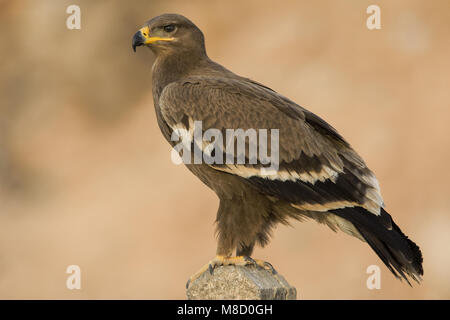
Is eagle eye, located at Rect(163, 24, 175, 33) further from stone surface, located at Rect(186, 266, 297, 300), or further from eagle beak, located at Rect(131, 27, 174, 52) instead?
stone surface, located at Rect(186, 266, 297, 300)

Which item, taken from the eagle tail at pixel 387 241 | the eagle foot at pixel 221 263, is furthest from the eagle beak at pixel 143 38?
the eagle tail at pixel 387 241

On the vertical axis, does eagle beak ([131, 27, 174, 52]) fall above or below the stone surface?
above

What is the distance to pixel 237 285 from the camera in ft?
18.6

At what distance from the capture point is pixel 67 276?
1451cm

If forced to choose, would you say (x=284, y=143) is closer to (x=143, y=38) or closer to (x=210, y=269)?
(x=210, y=269)

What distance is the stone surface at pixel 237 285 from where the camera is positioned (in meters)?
5.64

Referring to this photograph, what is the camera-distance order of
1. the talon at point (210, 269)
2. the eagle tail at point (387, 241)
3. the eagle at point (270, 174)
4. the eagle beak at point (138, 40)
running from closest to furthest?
1. the eagle tail at point (387, 241)
2. the eagle at point (270, 174)
3. the talon at point (210, 269)
4. the eagle beak at point (138, 40)

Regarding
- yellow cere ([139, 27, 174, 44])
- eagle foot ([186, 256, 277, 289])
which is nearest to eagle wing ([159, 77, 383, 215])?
yellow cere ([139, 27, 174, 44])

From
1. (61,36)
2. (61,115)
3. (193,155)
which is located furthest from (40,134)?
(193,155)

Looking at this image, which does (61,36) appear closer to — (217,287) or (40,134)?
(40,134)

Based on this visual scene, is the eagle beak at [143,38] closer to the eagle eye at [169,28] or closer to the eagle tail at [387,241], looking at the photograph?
the eagle eye at [169,28]

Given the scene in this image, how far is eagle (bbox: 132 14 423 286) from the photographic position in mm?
5660

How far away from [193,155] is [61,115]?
34.1 feet

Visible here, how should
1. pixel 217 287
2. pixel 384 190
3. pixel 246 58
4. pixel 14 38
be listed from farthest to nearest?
1. pixel 14 38
2. pixel 246 58
3. pixel 384 190
4. pixel 217 287
